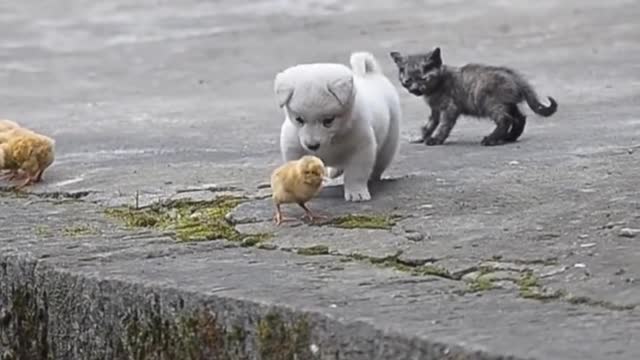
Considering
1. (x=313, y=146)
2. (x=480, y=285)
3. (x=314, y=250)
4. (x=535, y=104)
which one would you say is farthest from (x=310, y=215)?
(x=535, y=104)

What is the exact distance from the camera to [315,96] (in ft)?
11.5

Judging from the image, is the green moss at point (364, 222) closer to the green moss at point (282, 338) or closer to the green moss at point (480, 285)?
the green moss at point (480, 285)

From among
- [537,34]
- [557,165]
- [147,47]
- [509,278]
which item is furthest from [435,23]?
[509,278]

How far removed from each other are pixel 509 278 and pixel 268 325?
0.43 m

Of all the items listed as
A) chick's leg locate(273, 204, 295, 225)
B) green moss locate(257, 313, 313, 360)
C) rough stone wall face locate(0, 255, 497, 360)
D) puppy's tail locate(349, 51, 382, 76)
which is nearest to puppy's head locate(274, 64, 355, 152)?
chick's leg locate(273, 204, 295, 225)

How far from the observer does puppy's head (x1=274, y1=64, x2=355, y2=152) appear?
351 cm

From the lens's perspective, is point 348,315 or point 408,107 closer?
point 348,315

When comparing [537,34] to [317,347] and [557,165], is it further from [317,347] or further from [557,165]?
[317,347]

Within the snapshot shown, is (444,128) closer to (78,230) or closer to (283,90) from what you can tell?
(283,90)

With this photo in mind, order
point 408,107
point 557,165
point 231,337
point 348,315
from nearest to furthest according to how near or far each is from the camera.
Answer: point 348,315
point 231,337
point 557,165
point 408,107

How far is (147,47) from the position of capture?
1014 centimetres

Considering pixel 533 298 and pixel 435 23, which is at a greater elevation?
pixel 435 23

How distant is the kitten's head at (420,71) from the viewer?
498 cm

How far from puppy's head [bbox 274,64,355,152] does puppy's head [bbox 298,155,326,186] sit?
0.22m
